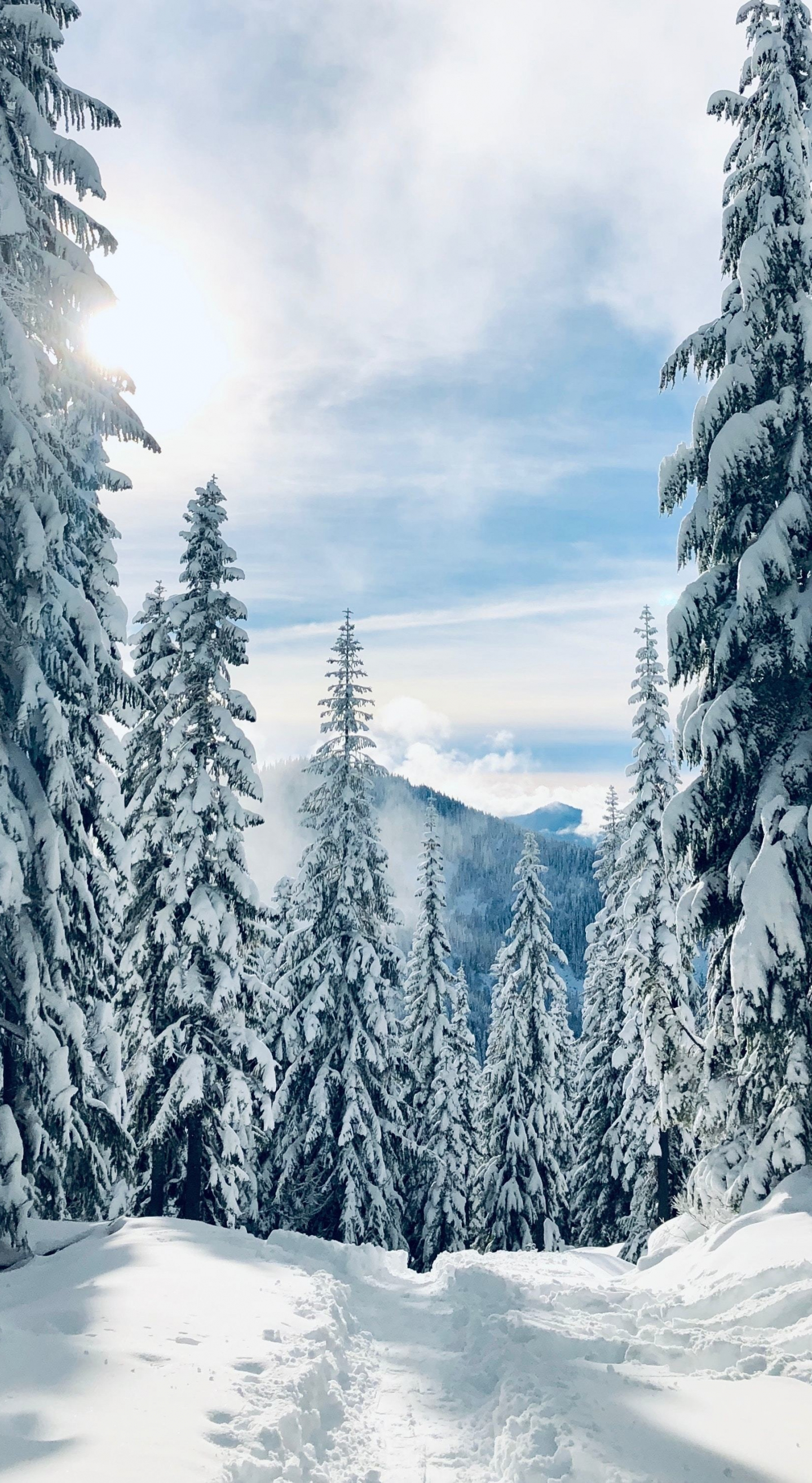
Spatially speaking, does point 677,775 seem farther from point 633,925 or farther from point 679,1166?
point 679,1166

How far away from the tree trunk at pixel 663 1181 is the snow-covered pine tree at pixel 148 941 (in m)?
12.6

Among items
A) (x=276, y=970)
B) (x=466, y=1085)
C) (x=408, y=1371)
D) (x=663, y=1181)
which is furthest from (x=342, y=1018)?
(x=408, y=1371)

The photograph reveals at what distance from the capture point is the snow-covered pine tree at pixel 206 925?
16781mm

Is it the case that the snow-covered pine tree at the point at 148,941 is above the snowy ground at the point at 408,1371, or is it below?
above

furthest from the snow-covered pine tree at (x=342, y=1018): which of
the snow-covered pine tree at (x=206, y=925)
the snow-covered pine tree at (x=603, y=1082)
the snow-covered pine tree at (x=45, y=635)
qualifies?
the snow-covered pine tree at (x=45, y=635)

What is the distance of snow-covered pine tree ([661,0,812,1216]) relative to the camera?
10.0m

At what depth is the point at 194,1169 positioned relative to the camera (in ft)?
55.2

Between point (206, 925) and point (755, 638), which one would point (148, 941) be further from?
point (755, 638)

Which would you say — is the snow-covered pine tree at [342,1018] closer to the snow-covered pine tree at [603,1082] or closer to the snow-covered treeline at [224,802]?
the snow-covered treeline at [224,802]

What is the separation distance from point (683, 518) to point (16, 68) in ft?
32.8

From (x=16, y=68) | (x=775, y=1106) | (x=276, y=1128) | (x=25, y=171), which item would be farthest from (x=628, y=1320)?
(x=276, y=1128)

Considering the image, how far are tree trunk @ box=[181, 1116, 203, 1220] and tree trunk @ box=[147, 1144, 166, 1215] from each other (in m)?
0.67

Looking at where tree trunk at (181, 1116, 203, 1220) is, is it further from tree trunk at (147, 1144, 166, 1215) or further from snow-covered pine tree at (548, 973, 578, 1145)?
snow-covered pine tree at (548, 973, 578, 1145)

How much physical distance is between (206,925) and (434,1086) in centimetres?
1618
